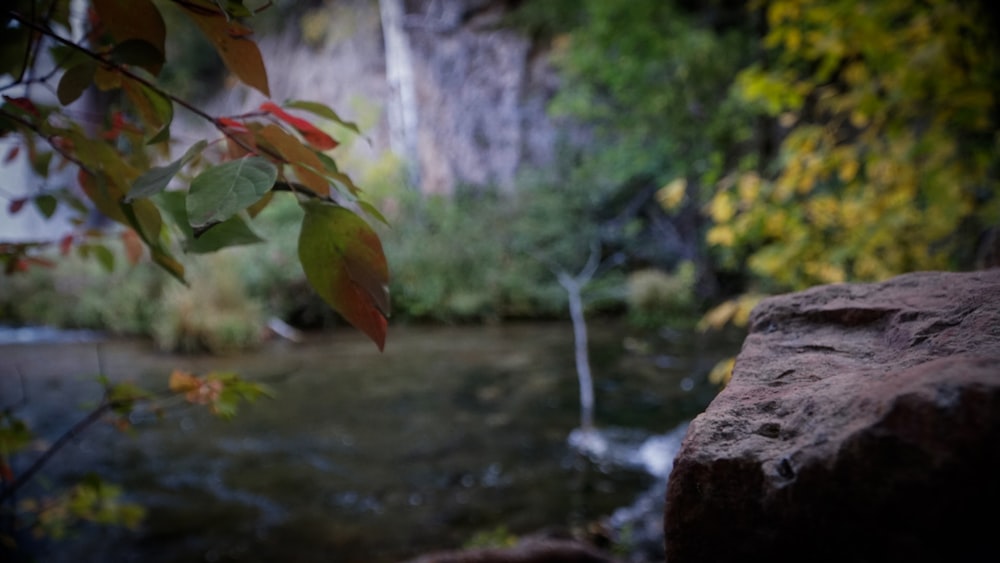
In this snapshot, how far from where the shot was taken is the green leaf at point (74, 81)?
1.95ft

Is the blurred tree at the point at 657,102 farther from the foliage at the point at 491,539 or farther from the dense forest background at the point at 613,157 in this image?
the foliage at the point at 491,539

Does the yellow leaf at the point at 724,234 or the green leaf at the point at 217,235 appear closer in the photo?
the green leaf at the point at 217,235

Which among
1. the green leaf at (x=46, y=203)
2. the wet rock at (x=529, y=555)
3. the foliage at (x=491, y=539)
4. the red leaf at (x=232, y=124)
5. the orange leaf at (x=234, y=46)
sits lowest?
the foliage at (x=491, y=539)

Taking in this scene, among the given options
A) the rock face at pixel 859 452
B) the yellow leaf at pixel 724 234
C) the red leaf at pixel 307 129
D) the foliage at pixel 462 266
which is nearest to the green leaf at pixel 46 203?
the red leaf at pixel 307 129

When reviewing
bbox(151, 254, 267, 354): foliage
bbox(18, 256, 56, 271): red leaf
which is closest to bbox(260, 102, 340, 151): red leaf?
bbox(18, 256, 56, 271): red leaf

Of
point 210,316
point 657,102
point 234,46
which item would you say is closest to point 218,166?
point 234,46

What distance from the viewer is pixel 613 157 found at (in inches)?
386

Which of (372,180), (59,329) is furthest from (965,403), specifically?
(372,180)

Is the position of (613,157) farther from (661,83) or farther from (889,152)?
(889,152)

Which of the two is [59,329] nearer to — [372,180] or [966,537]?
[372,180]

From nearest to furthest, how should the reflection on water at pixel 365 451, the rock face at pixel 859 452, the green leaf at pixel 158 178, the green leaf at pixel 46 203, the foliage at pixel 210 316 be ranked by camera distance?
the rock face at pixel 859 452
the green leaf at pixel 158 178
the green leaf at pixel 46 203
the reflection on water at pixel 365 451
the foliage at pixel 210 316

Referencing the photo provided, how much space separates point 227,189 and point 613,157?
986 centimetres

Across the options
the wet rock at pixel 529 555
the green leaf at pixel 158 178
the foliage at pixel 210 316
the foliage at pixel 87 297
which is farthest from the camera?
the foliage at pixel 87 297

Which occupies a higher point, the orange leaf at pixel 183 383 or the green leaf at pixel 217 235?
the green leaf at pixel 217 235
